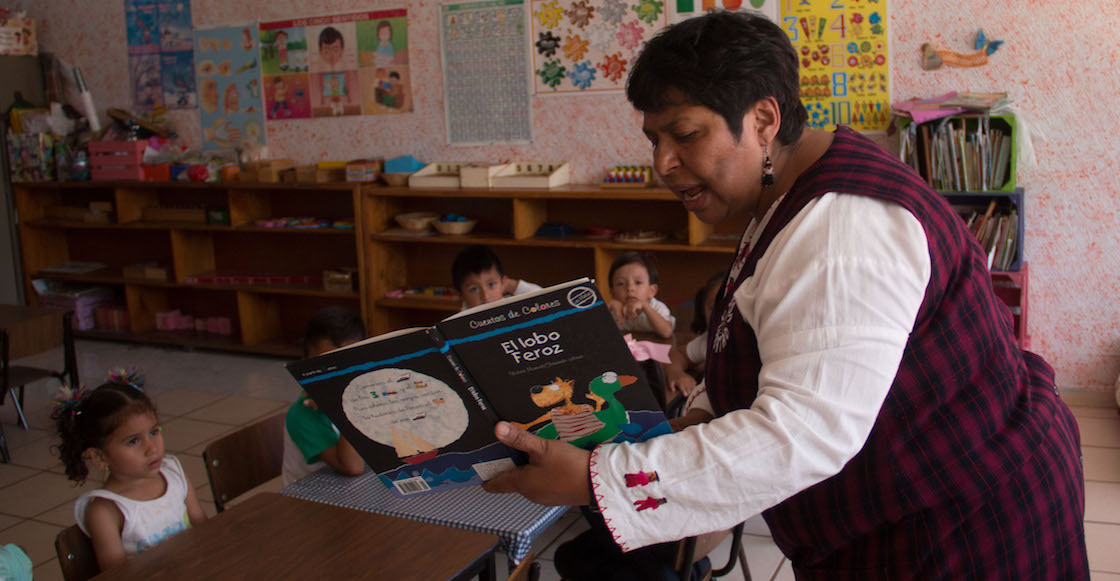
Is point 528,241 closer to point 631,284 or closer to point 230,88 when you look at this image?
point 631,284

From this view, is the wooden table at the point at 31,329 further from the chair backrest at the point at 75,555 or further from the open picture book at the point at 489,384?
the open picture book at the point at 489,384

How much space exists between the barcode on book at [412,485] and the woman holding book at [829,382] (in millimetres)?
170

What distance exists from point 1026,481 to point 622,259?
2546 millimetres

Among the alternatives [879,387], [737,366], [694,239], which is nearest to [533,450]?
[737,366]

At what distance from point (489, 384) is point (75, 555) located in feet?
4.01

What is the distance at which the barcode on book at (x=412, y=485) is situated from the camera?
1194mm

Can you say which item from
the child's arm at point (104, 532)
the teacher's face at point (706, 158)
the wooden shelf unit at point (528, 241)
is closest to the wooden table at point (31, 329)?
the wooden shelf unit at point (528, 241)

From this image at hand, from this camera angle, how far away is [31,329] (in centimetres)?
410

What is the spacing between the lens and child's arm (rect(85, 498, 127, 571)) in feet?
6.00

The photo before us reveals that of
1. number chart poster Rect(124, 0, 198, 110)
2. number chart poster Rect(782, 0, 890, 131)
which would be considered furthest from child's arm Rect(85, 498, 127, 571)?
number chart poster Rect(124, 0, 198, 110)

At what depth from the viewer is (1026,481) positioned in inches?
39.3

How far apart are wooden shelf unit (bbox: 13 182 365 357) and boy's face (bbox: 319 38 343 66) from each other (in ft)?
2.57

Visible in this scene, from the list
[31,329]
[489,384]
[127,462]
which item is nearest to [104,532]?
[127,462]

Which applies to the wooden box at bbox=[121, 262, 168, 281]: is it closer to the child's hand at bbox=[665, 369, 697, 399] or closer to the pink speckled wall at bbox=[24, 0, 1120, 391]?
the pink speckled wall at bbox=[24, 0, 1120, 391]
